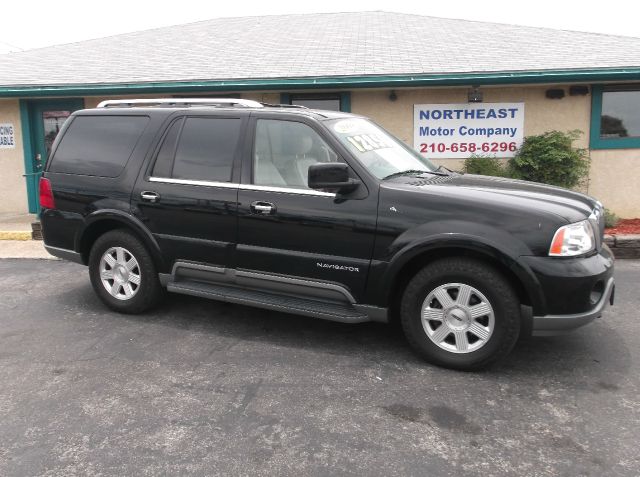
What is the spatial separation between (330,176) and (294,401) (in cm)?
156

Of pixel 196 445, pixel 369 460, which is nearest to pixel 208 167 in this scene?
pixel 196 445

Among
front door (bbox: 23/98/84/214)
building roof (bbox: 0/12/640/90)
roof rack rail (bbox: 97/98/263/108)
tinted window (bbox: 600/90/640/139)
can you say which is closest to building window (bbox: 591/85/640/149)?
tinted window (bbox: 600/90/640/139)

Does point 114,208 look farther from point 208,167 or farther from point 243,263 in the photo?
point 243,263

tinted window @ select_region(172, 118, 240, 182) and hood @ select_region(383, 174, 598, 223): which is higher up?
tinted window @ select_region(172, 118, 240, 182)

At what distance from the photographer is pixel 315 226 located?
13.9 feet

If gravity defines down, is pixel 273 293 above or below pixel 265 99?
below

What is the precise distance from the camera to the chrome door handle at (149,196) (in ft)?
16.0

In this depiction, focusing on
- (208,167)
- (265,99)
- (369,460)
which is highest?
(265,99)

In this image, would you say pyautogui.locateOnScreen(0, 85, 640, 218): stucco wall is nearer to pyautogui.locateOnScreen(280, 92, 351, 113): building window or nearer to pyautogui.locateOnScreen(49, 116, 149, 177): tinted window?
pyautogui.locateOnScreen(280, 92, 351, 113): building window

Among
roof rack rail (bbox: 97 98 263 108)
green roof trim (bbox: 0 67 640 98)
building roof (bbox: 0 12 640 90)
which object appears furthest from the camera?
building roof (bbox: 0 12 640 90)

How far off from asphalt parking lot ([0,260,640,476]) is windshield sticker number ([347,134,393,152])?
1567mm

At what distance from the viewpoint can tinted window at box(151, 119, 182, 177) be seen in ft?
16.1

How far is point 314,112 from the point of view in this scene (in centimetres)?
461

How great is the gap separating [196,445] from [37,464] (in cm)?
80
